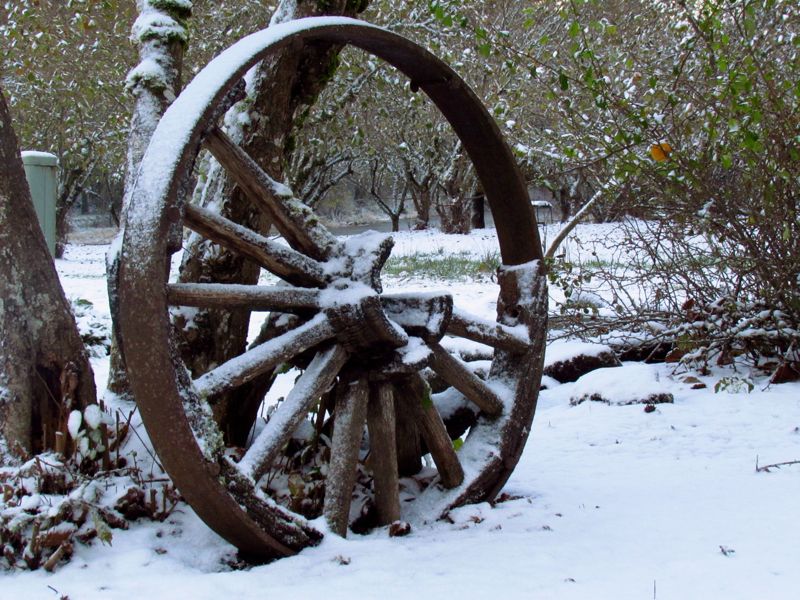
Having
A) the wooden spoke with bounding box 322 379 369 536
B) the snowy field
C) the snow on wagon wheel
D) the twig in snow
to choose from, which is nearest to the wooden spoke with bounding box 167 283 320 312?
the snow on wagon wheel

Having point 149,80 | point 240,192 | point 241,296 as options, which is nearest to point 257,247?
point 241,296

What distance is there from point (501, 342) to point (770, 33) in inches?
116

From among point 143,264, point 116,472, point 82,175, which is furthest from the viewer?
point 82,175

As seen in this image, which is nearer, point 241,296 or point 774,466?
point 241,296

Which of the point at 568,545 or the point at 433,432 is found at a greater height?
the point at 433,432

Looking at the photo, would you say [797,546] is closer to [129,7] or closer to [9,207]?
[9,207]

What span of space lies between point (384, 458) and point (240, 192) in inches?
46.9

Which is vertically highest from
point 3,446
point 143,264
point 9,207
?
point 9,207

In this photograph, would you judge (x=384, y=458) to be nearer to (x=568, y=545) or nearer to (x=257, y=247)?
(x=568, y=545)

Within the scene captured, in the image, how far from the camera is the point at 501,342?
3102 millimetres

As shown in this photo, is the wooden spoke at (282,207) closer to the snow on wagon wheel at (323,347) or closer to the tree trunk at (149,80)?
the snow on wagon wheel at (323,347)

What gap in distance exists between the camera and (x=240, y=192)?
3.06 m

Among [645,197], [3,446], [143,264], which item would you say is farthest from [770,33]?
[3,446]

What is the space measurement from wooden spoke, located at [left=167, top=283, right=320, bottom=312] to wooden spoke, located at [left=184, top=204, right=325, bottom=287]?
74 mm
